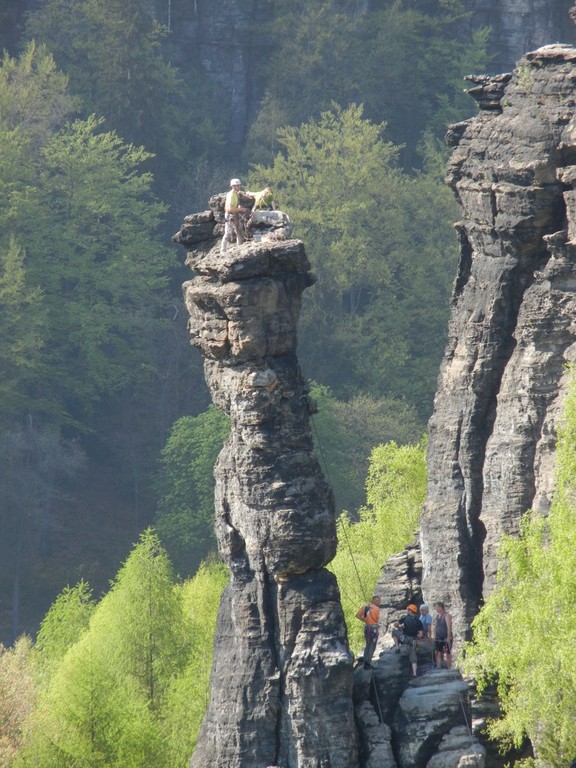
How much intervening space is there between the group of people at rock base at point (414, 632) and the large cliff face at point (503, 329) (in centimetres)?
346

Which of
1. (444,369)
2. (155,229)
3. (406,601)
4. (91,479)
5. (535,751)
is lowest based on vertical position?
(535,751)

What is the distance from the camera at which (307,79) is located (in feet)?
350

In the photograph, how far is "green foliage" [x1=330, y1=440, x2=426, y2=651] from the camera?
56062 mm

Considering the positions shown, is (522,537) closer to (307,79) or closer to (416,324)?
(416,324)

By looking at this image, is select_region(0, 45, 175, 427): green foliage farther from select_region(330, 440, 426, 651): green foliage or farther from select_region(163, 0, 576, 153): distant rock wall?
select_region(330, 440, 426, 651): green foliage

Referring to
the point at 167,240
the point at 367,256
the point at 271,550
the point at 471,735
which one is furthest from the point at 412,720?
the point at 167,240

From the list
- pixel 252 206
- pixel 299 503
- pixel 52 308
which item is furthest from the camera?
pixel 52 308

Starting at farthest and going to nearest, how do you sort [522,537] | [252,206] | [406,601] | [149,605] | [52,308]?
1. [52,308]
2. [149,605]
3. [406,601]
4. [522,537]
5. [252,206]

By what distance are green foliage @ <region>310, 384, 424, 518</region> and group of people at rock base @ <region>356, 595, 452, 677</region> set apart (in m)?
41.7

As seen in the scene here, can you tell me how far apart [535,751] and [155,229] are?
2566 inches

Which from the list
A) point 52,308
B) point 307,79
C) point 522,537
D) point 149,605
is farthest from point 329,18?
point 522,537

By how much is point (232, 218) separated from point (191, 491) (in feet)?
153

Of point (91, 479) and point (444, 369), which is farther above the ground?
point (91, 479)

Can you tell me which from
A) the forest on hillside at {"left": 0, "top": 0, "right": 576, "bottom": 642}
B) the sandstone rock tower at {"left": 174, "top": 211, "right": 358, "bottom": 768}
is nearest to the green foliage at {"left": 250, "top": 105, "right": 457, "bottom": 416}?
the forest on hillside at {"left": 0, "top": 0, "right": 576, "bottom": 642}
